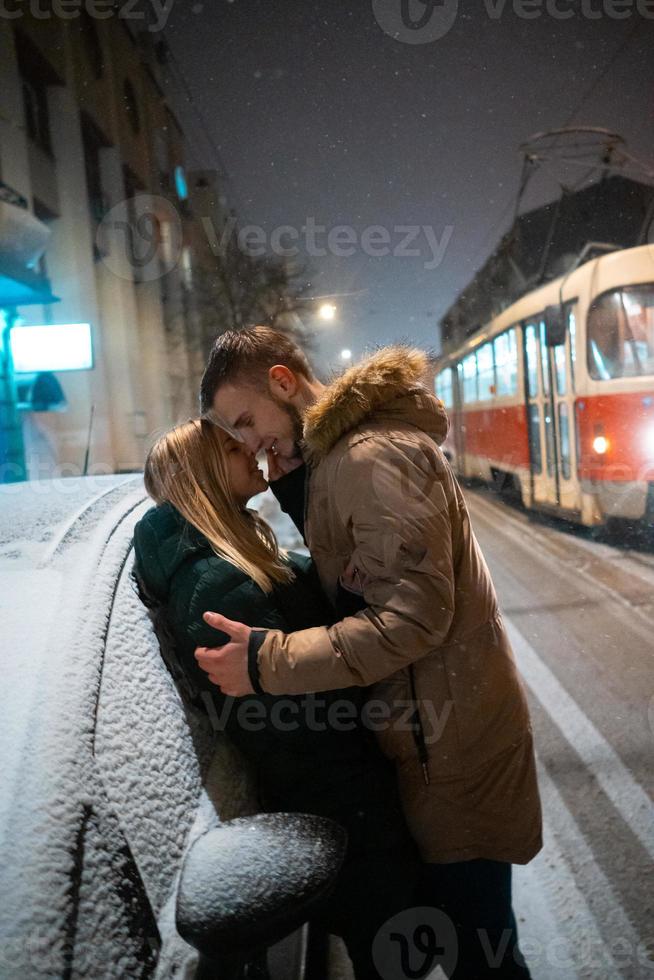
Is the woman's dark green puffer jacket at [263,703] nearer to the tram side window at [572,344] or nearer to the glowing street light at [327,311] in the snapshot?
the glowing street light at [327,311]

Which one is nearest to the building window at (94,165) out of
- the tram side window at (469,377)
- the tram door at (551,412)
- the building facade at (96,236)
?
the building facade at (96,236)

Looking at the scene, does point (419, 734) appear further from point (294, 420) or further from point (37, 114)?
point (37, 114)

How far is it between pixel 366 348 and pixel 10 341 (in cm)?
1504

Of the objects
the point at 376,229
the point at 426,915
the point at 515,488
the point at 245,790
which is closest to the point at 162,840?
the point at 245,790

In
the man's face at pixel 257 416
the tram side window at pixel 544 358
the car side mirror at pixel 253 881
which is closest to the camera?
the car side mirror at pixel 253 881

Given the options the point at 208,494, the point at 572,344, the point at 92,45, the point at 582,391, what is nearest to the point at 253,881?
the point at 208,494

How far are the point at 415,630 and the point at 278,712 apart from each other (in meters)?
0.35

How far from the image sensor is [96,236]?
19.5m

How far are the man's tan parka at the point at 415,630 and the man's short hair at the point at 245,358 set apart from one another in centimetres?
23

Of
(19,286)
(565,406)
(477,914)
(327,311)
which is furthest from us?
(19,286)

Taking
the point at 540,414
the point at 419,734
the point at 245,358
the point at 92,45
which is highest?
the point at 92,45

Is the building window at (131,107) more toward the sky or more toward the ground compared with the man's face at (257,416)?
more toward the sky

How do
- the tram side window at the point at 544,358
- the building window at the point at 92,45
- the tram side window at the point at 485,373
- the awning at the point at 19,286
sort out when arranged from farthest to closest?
the building window at the point at 92,45 → the awning at the point at 19,286 → the tram side window at the point at 485,373 → the tram side window at the point at 544,358

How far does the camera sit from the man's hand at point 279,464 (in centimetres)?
172
